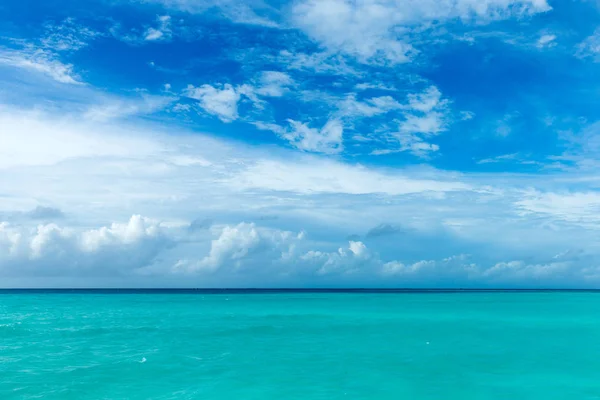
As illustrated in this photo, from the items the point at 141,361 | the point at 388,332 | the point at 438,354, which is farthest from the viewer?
the point at 388,332

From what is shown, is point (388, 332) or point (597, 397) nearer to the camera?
point (597, 397)

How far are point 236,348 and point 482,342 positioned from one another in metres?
18.0

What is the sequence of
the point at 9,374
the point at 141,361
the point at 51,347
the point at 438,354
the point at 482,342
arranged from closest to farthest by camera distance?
the point at 9,374 → the point at 141,361 → the point at 438,354 → the point at 51,347 → the point at 482,342

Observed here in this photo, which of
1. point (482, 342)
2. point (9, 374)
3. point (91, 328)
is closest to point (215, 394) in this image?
point (9, 374)

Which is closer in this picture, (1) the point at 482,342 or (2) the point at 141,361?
(2) the point at 141,361

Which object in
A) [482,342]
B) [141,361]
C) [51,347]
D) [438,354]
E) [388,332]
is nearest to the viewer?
[141,361]

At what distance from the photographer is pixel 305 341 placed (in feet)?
124

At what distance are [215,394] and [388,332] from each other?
999 inches

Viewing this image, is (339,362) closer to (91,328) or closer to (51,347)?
(51,347)

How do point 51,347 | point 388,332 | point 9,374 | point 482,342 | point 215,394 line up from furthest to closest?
point 388,332
point 482,342
point 51,347
point 9,374
point 215,394

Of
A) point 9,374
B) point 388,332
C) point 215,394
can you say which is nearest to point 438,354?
point 388,332

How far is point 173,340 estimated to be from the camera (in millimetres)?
37906

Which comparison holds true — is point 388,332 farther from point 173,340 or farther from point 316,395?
point 316,395

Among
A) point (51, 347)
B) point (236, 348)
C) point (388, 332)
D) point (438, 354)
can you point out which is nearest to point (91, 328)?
point (51, 347)
